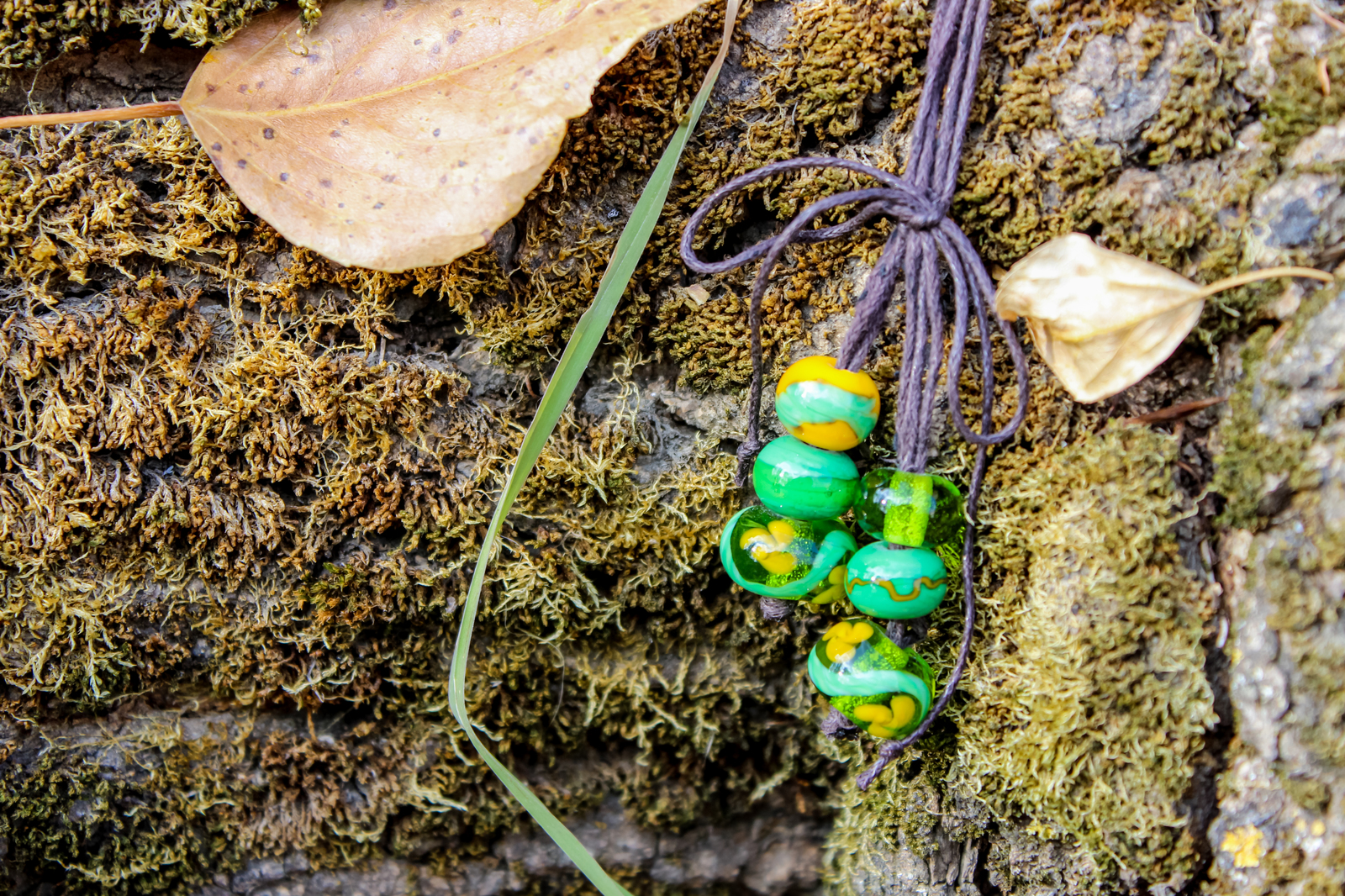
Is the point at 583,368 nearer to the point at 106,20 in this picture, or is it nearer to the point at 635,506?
the point at 635,506

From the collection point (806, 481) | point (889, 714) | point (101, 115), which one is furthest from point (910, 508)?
point (101, 115)

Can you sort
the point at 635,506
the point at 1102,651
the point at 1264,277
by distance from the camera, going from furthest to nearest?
1. the point at 635,506
2. the point at 1102,651
3. the point at 1264,277

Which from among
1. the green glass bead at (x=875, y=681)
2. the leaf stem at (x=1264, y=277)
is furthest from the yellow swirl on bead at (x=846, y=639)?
the leaf stem at (x=1264, y=277)

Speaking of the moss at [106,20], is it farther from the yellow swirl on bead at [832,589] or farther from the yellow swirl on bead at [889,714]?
the yellow swirl on bead at [889,714]

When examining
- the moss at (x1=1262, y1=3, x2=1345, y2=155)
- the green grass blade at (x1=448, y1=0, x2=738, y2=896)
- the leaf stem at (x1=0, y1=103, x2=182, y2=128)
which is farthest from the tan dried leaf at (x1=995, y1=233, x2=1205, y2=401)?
the leaf stem at (x1=0, y1=103, x2=182, y2=128)

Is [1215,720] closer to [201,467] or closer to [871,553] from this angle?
[871,553]

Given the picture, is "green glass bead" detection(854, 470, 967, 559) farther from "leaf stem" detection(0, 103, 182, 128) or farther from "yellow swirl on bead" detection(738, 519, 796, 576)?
"leaf stem" detection(0, 103, 182, 128)

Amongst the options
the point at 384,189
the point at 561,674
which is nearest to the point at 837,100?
the point at 384,189

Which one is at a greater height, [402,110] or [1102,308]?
[402,110]
